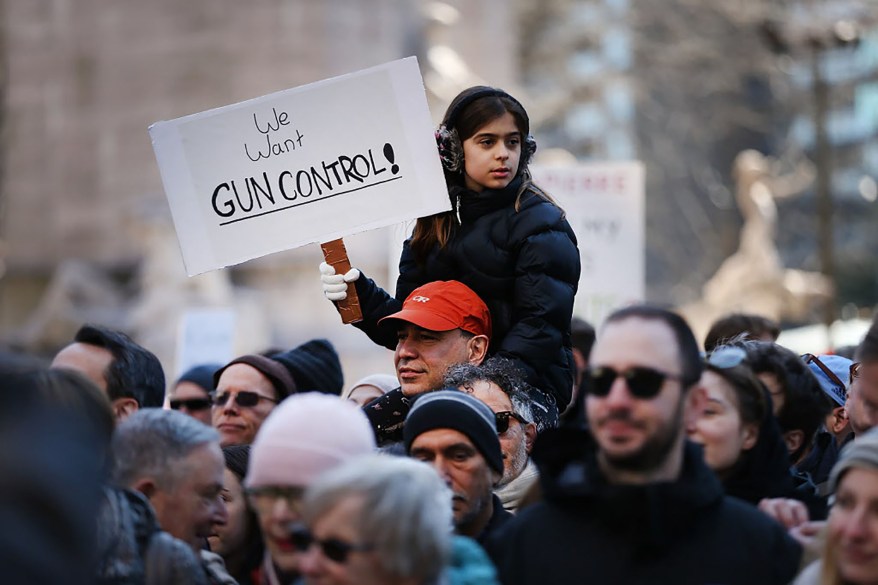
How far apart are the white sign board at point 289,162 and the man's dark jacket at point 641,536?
93.8 inches

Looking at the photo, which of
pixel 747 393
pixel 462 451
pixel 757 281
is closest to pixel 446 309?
pixel 462 451

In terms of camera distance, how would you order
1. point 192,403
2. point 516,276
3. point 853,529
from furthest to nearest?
point 192,403, point 516,276, point 853,529

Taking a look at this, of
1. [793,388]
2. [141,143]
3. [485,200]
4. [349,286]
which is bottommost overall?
[793,388]

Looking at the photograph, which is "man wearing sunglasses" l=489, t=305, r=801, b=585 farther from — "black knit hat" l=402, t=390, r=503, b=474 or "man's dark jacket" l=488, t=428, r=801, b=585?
"black knit hat" l=402, t=390, r=503, b=474

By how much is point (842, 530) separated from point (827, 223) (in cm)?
2211

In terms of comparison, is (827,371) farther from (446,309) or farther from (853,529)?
(853,529)

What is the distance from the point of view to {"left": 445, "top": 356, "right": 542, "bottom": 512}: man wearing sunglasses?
6.11 metres

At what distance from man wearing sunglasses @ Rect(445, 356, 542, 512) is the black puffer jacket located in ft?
0.36

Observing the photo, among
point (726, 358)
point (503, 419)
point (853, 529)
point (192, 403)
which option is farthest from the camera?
point (192, 403)

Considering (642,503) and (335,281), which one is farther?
(335,281)

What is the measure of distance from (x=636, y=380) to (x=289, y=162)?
273cm

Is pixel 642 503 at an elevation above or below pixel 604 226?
below

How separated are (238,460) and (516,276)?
115 cm

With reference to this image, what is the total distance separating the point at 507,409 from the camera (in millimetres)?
6113
